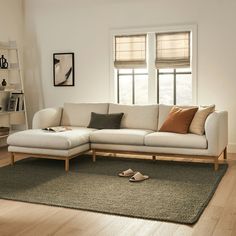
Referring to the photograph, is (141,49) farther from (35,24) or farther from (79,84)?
(35,24)

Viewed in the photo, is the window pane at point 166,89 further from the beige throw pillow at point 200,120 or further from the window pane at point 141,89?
the beige throw pillow at point 200,120

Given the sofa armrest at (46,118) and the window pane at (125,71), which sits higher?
the window pane at (125,71)

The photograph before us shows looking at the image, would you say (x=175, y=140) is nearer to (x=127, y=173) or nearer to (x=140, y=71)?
(x=127, y=173)

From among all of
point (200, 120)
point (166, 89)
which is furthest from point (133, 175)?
point (166, 89)

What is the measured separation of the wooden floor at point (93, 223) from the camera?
3.04 metres

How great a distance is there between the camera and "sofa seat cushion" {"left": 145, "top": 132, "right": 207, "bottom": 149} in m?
5.12

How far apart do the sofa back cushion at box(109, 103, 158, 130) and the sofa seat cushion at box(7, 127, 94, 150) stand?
89 centimetres

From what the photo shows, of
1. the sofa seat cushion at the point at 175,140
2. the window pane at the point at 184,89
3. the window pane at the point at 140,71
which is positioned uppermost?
the window pane at the point at 140,71

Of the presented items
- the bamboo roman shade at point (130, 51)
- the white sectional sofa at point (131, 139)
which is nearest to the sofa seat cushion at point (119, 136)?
the white sectional sofa at point (131, 139)

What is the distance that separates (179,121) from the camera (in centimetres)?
550

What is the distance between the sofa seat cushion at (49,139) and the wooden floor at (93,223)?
1445mm

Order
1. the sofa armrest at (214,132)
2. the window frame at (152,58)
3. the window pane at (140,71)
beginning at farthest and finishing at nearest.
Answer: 1. the window pane at (140,71)
2. the window frame at (152,58)
3. the sofa armrest at (214,132)

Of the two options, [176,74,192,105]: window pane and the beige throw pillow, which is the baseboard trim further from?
the beige throw pillow

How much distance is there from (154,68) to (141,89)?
45 centimetres
